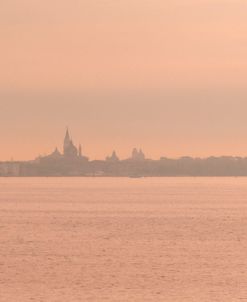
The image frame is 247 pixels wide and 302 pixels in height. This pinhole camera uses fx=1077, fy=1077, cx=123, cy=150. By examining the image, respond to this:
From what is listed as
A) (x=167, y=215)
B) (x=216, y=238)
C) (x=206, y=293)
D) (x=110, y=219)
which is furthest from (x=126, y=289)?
(x=167, y=215)

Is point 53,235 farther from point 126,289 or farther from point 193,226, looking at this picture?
point 126,289

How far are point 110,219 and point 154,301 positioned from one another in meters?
58.9

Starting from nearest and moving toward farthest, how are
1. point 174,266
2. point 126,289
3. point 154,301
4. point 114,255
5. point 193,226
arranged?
point 154,301 < point 126,289 < point 174,266 < point 114,255 < point 193,226

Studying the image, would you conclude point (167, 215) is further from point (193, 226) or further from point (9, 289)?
point (9, 289)

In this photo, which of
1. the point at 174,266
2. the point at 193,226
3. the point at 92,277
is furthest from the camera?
the point at 193,226

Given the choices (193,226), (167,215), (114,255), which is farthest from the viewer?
(167,215)

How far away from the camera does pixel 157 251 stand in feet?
191

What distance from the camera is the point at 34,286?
42.9m

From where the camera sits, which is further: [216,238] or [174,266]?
[216,238]

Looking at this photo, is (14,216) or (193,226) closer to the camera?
(193,226)

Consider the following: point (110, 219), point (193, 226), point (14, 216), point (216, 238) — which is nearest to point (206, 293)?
point (216, 238)

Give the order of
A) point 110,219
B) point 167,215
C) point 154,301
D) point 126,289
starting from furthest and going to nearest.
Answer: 1. point 167,215
2. point 110,219
3. point 126,289
4. point 154,301

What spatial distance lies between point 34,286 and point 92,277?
352cm

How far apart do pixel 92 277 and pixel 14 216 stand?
57976 millimetres
